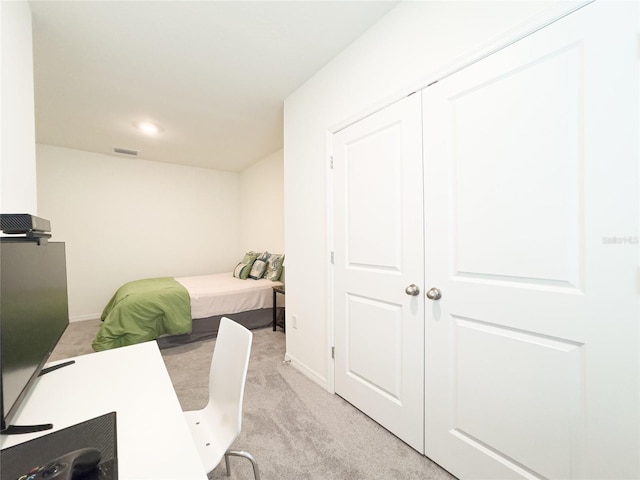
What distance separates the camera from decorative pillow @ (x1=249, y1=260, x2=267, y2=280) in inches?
166

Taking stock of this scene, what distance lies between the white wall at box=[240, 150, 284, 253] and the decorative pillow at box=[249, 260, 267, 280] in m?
0.35

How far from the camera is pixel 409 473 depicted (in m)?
1.39

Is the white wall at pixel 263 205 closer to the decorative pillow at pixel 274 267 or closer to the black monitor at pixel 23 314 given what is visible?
the decorative pillow at pixel 274 267

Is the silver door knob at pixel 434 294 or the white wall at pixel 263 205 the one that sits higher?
the white wall at pixel 263 205

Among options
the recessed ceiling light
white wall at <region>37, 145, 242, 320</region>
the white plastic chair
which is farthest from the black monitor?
white wall at <region>37, 145, 242, 320</region>

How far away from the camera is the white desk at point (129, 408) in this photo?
672mm

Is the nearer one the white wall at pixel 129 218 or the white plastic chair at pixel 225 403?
the white plastic chair at pixel 225 403

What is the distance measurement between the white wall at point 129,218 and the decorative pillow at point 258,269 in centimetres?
136

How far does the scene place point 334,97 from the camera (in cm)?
210

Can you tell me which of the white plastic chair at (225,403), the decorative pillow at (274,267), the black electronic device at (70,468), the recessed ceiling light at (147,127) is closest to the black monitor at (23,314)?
the black electronic device at (70,468)

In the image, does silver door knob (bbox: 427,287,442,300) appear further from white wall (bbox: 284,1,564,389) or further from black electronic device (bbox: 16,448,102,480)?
black electronic device (bbox: 16,448,102,480)

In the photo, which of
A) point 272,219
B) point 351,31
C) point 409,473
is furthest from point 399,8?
point 272,219

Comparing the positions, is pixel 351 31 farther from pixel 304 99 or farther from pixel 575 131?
pixel 575 131

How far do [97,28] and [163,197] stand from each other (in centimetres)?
329
